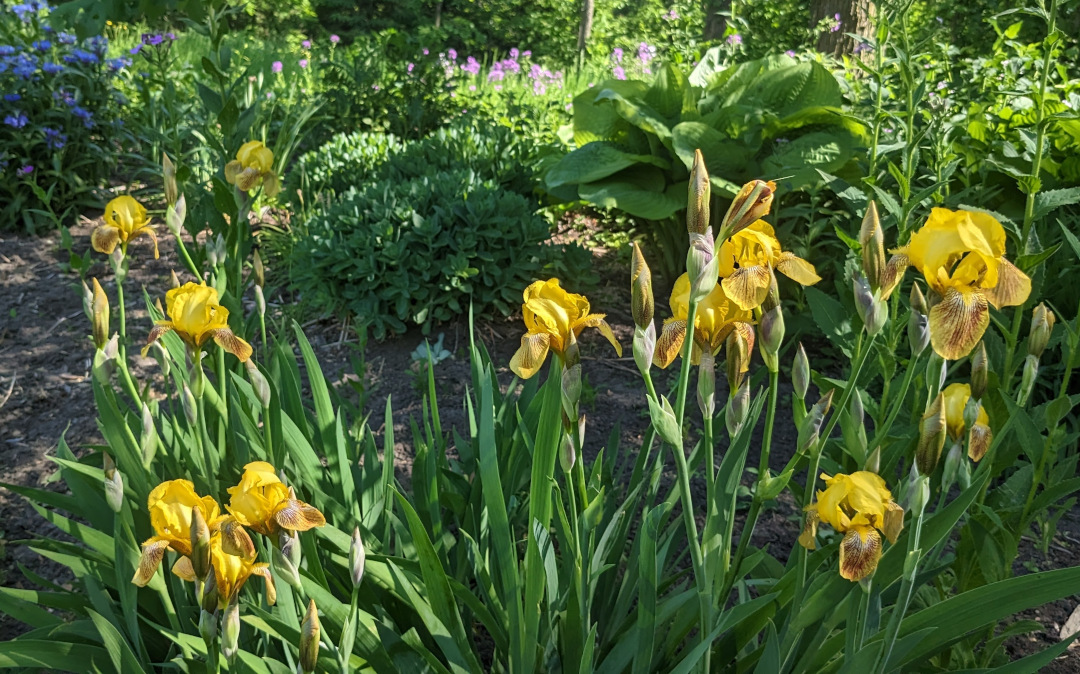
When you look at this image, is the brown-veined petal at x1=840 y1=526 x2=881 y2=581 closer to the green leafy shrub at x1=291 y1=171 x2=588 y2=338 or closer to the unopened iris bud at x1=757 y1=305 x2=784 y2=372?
the unopened iris bud at x1=757 y1=305 x2=784 y2=372

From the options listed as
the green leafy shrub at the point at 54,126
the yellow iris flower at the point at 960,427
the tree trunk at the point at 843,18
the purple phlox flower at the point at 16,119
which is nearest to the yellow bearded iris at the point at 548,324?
the yellow iris flower at the point at 960,427

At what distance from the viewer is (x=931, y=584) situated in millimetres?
1571

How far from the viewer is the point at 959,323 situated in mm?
825

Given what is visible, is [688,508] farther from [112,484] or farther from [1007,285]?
[112,484]

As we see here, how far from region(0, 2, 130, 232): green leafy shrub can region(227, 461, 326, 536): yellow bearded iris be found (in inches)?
154

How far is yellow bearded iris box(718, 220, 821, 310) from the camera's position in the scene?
91cm

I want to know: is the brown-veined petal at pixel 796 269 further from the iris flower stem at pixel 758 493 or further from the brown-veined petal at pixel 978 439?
the brown-veined petal at pixel 978 439

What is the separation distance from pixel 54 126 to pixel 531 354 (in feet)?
15.1

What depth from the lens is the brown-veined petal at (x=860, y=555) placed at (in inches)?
35.0

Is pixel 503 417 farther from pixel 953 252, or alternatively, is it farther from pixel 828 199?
pixel 828 199

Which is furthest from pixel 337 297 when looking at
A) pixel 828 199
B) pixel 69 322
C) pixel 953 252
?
pixel 953 252

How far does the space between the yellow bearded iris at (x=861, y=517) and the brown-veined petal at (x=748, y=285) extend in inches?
8.9

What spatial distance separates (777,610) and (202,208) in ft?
5.23

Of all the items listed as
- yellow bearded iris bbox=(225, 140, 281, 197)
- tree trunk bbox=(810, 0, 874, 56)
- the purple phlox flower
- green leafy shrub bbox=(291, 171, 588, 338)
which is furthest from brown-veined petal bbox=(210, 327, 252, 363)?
tree trunk bbox=(810, 0, 874, 56)
